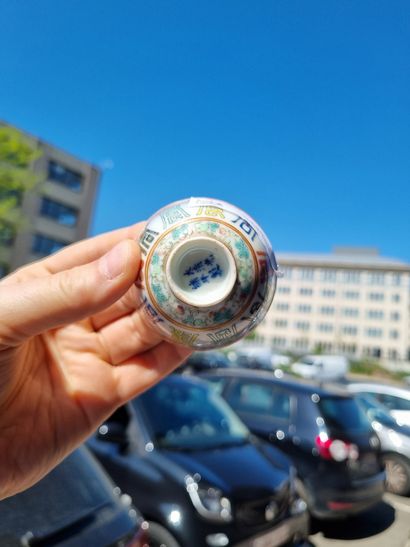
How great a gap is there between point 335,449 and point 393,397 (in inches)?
194

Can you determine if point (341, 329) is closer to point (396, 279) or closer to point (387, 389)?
point (396, 279)

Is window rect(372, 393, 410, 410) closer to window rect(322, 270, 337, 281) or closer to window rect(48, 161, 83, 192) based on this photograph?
window rect(48, 161, 83, 192)

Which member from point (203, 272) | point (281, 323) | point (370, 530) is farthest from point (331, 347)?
point (203, 272)

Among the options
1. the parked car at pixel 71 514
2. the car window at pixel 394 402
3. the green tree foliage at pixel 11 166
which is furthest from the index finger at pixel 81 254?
the green tree foliage at pixel 11 166

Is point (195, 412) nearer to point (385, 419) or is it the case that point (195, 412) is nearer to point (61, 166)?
point (385, 419)

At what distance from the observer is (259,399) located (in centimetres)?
634

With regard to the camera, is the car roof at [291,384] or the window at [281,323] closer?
the car roof at [291,384]

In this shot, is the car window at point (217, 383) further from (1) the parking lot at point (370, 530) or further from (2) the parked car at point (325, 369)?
(2) the parked car at point (325, 369)

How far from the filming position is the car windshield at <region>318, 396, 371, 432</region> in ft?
18.9

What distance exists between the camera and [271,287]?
5.44ft

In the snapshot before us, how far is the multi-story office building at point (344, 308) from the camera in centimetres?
7688

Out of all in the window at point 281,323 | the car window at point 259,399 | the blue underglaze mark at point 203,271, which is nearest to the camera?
the blue underglaze mark at point 203,271

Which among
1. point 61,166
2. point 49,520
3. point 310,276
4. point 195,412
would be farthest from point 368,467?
point 310,276

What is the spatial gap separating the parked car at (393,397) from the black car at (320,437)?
11.5 ft
